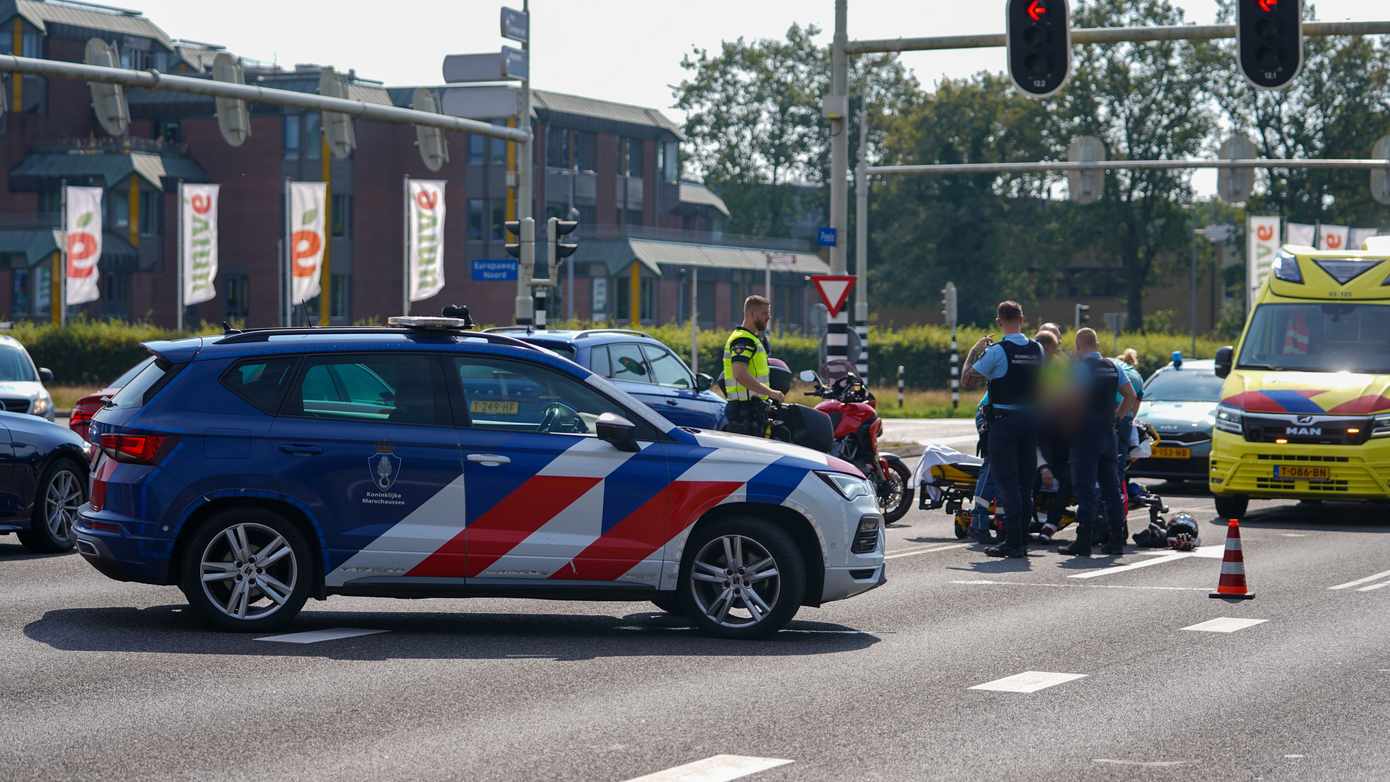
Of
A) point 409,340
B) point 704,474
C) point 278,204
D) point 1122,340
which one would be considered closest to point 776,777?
point 704,474

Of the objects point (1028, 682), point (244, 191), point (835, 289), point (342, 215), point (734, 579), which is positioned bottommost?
point (1028, 682)

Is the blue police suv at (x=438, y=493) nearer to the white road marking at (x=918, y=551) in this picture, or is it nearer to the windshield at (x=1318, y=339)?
the white road marking at (x=918, y=551)

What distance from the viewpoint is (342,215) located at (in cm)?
7475

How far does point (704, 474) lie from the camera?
10.5m

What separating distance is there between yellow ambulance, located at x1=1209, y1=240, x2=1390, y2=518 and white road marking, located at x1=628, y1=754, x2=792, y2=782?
500 inches

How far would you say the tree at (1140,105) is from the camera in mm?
85438

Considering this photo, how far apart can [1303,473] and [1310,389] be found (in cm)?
85

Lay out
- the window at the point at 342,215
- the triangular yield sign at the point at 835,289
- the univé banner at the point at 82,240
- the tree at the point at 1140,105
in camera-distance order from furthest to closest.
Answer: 1. the tree at the point at 1140,105
2. the window at the point at 342,215
3. the univé banner at the point at 82,240
4. the triangular yield sign at the point at 835,289

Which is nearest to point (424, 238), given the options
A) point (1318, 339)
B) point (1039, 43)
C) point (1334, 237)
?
point (1039, 43)

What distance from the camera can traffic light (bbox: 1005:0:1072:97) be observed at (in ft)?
67.6

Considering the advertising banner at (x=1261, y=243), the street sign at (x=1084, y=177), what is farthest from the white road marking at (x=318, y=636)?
the advertising banner at (x=1261, y=243)

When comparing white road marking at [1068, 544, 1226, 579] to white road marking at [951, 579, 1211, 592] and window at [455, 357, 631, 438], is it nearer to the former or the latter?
white road marking at [951, 579, 1211, 592]

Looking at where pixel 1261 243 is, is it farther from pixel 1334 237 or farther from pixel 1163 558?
pixel 1163 558

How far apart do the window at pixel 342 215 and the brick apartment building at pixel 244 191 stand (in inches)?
2.7
